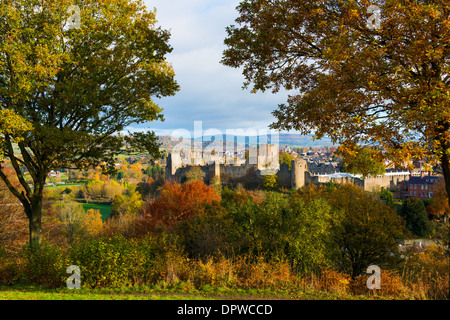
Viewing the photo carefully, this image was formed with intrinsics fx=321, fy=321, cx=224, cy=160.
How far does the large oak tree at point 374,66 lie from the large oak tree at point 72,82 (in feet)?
13.6

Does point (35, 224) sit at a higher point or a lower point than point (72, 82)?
lower

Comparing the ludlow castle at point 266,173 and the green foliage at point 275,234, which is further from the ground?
the ludlow castle at point 266,173

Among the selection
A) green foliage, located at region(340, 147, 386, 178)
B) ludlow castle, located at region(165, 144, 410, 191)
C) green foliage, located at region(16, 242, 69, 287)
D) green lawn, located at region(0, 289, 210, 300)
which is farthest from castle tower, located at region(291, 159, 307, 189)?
green lawn, located at region(0, 289, 210, 300)

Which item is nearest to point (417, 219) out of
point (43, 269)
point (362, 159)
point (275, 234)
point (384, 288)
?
point (384, 288)

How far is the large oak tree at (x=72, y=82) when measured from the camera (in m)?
8.35

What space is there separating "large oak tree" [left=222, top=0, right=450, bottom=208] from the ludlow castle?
46.9 metres

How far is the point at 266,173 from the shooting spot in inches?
2288

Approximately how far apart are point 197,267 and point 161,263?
0.98 meters

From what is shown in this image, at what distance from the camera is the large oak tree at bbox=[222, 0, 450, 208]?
19.3ft

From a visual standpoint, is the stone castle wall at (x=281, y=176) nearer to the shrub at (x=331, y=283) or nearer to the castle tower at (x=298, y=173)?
the castle tower at (x=298, y=173)

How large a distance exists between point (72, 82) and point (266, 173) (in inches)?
1987

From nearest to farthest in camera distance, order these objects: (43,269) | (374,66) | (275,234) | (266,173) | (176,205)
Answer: (374,66), (43,269), (275,234), (176,205), (266,173)

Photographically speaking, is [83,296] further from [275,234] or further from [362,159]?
[362,159]

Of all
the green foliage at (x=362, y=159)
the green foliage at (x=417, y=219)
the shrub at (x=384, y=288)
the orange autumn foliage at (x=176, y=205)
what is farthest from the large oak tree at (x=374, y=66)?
the green foliage at (x=417, y=219)
